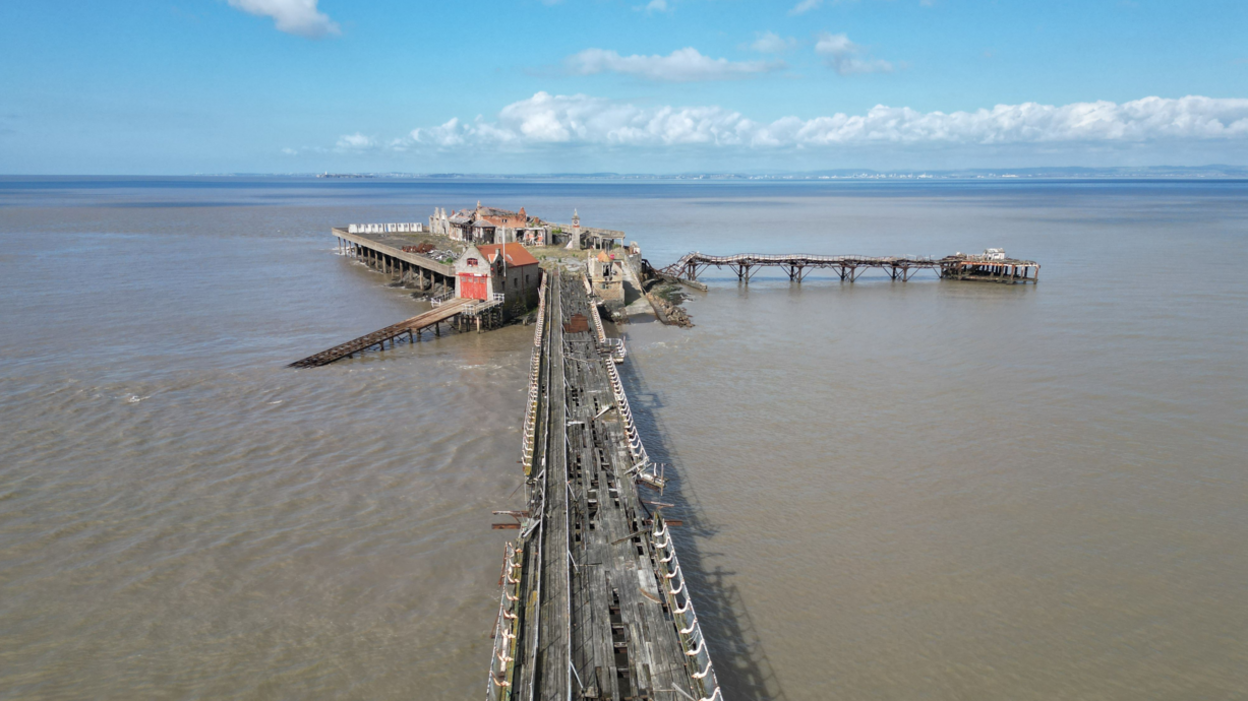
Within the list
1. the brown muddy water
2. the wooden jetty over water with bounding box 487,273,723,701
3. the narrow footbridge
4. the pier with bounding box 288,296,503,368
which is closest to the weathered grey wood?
the wooden jetty over water with bounding box 487,273,723,701

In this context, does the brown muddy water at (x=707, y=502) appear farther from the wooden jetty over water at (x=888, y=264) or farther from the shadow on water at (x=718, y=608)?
the wooden jetty over water at (x=888, y=264)

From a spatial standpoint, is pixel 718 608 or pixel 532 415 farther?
pixel 532 415

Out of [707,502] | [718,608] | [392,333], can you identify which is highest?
[392,333]

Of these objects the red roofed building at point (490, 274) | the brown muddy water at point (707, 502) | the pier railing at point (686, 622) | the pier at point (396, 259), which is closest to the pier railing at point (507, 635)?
the brown muddy water at point (707, 502)

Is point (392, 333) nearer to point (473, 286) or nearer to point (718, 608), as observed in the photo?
point (473, 286)

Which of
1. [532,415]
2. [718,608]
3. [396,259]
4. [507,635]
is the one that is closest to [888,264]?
[396,259]

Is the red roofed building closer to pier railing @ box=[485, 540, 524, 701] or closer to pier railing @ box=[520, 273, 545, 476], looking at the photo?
pier railing @ box=[520, 273, 545, 476]
